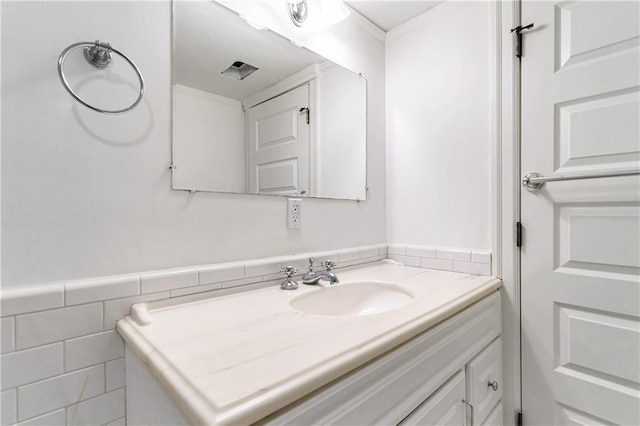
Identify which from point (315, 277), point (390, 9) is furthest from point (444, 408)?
point (390, 9)

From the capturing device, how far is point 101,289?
0.78 metres

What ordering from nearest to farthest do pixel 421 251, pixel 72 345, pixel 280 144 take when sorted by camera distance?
pixel 72 345 < pixel 280 144 < pixel 421 251

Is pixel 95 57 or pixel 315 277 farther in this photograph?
pixel 315 277

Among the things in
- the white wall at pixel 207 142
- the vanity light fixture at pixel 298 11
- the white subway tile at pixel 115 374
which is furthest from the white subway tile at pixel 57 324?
the vanity light fixture at pixel 298 11

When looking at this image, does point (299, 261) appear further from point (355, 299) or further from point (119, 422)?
point (119, 422)

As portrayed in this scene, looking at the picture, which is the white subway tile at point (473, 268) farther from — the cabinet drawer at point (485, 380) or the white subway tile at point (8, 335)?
the white subway tile at point (8, 335)

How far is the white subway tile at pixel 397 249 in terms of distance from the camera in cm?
162

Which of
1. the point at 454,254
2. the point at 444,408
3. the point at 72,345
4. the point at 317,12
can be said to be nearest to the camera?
the point at 72,345

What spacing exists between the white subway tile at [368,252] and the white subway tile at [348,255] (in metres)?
0.03

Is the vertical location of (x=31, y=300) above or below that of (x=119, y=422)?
above

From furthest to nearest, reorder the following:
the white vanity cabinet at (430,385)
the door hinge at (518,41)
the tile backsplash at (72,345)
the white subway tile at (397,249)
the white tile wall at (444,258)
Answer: the white subway tile at (397,249) → the white tile wall at (444,258) → the door hinge at (518,41) → the tile backsplash at (72,345) → the white vanity cabinet at (430,385)

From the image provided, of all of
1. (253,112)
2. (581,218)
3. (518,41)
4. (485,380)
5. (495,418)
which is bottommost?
(495,418)

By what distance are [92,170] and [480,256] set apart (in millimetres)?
1428

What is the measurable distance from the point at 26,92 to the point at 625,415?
196 cm
